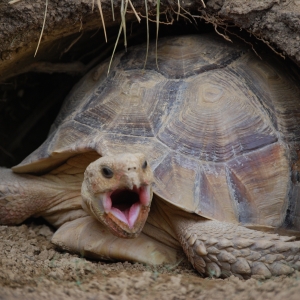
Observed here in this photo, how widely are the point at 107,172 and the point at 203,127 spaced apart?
93 centimetres

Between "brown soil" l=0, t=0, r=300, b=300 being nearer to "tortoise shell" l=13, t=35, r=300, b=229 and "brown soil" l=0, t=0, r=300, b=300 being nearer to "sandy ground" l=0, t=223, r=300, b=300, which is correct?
"sandy ground" l=0, t=223, r=300, b=300

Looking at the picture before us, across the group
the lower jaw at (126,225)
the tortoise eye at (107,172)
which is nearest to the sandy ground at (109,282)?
the lower jaw at (126,225)

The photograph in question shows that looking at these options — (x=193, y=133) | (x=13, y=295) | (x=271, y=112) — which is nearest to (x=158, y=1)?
(x=193, y=133)

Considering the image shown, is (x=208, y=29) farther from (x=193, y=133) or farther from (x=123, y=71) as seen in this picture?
(x=193, y=133)

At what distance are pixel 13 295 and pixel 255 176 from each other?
184 cm

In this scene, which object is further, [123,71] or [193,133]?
[123,71]

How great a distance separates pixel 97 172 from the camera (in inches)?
126

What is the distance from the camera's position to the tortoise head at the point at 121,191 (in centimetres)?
307

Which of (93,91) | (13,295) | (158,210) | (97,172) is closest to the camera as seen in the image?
(13,295)

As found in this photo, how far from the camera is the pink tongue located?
3197mm

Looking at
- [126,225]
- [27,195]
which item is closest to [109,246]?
[126,225]

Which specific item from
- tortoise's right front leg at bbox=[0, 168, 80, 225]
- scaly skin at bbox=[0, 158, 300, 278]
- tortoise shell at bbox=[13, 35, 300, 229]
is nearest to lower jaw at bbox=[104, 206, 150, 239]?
tortoise shell at bbox=[13, 35, 300, 229]

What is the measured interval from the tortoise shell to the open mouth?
0.59ft

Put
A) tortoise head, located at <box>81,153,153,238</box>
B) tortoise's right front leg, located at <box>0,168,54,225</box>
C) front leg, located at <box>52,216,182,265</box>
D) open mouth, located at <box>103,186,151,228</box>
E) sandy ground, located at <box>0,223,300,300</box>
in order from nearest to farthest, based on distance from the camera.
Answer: sandy ground, located at <box>0,223,300,300</box> < tortoise head, located at <box>81,153,153,238</box> < open mouth, located at <box>103,186,151,228</box> < front leg, located at <box>52,216,182,265</box> < tortoise's right front leg, located at <box>0,168,54,225</box>
